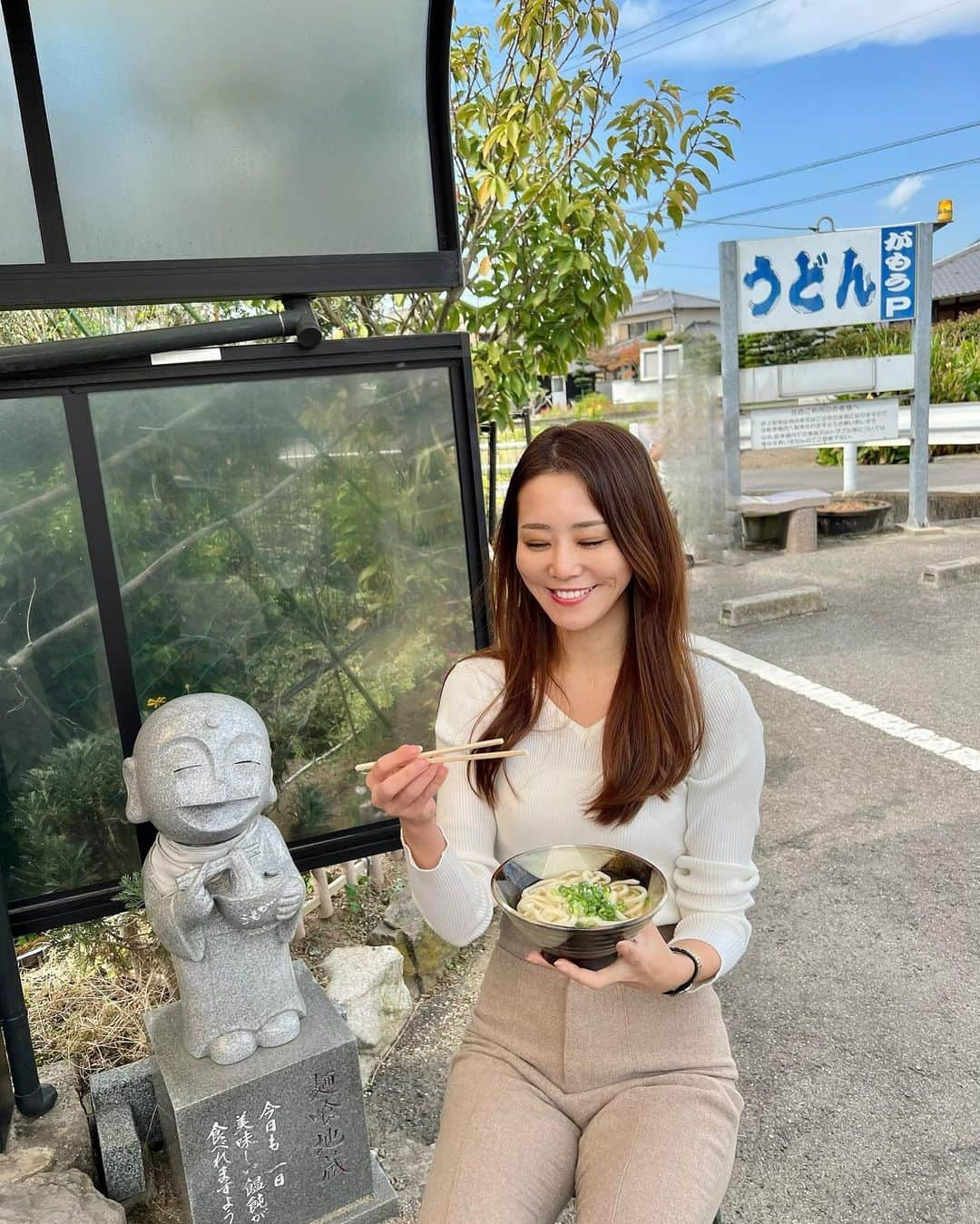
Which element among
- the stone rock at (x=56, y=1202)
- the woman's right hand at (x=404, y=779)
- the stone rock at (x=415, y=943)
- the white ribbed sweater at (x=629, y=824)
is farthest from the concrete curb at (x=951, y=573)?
the stone rock at (x=56, y=1202)

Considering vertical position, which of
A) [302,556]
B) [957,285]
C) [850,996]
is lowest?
[850,996]

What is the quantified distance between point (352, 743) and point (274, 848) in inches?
28.0

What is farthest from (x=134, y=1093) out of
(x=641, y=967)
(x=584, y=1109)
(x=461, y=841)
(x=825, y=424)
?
(x=825, y=424)

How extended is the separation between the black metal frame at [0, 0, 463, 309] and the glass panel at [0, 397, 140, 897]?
1.00ft

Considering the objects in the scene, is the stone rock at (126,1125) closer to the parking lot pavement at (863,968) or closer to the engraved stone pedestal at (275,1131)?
the engraved stone pedestal at (275,1131)

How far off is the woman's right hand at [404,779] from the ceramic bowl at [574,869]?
0.89 ft

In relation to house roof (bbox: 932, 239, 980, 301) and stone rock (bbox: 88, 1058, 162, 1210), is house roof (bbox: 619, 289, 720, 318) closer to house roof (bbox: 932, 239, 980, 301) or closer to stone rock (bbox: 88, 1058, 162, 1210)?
house roof (bbox: 932, 239, 980, 301)

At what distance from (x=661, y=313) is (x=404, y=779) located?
41622mm

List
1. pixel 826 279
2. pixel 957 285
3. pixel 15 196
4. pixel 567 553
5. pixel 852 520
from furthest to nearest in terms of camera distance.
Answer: pixel 957 285, pixel 852 520, pixel 826 279, pixel 15 196, pixel 567 553

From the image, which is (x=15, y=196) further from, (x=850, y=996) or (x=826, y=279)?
(x=826, y=279)

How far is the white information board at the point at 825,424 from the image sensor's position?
372 inches

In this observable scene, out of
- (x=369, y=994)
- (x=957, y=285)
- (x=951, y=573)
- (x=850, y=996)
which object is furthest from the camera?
(x=957, y=285)

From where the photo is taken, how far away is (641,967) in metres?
1.57

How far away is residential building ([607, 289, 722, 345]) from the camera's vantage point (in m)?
34.6
